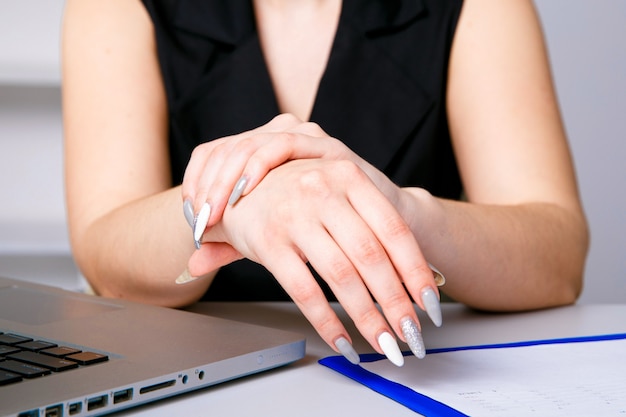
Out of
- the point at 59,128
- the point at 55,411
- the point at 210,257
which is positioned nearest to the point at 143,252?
the point at 210,257

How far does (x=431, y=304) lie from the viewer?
1.81ft

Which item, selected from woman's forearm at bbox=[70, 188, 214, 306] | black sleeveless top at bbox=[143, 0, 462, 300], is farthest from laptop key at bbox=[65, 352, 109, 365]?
black sleeveless top at bbox=[143, 0, 462, 300]

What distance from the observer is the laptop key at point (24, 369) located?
0.48 m

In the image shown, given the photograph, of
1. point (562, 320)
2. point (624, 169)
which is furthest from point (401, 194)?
point (624, 169)

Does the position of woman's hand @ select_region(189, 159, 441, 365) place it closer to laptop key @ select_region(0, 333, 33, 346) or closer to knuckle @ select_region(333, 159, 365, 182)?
knuckle @ select_region(333, 159, 365, 182)

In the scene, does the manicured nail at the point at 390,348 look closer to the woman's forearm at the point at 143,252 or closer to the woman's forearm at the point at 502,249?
the woman's forearm at the point at 502,249

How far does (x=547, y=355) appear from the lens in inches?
25.1

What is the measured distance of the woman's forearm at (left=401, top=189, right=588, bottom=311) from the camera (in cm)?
71

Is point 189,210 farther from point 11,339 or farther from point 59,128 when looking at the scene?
point 59,128

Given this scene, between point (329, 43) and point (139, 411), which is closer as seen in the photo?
point (139, 411)

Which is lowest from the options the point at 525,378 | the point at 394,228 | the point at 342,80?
the point at 525,378

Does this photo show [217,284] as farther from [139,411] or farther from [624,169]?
[624,169]

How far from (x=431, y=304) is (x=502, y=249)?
284mm

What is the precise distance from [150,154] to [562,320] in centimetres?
53
